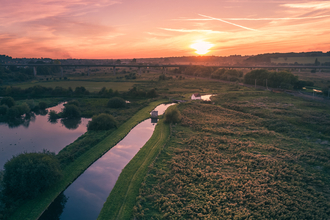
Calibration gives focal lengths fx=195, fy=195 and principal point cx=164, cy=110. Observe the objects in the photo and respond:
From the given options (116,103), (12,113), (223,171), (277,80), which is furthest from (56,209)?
(277,80)

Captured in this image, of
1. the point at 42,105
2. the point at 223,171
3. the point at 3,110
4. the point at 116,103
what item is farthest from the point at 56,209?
the point at 42,105

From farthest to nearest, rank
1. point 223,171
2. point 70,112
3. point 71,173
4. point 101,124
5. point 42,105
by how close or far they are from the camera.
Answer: point 42,105, point 70,112, point 101,124, point 71,173, point 223,171

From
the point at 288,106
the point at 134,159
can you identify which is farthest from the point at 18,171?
the point at 288,106

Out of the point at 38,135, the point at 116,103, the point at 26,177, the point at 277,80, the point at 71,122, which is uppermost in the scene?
the point at 277,80

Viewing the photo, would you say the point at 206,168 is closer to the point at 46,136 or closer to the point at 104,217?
the point at 104,217

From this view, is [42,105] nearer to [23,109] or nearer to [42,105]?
[42,105]

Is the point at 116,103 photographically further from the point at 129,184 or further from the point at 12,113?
the point at 129,184

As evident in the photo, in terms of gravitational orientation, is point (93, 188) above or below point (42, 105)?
below

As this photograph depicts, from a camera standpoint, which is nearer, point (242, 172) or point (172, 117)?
point (242, 172)

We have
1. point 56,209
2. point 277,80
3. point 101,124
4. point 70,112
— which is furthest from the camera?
point 277,80
